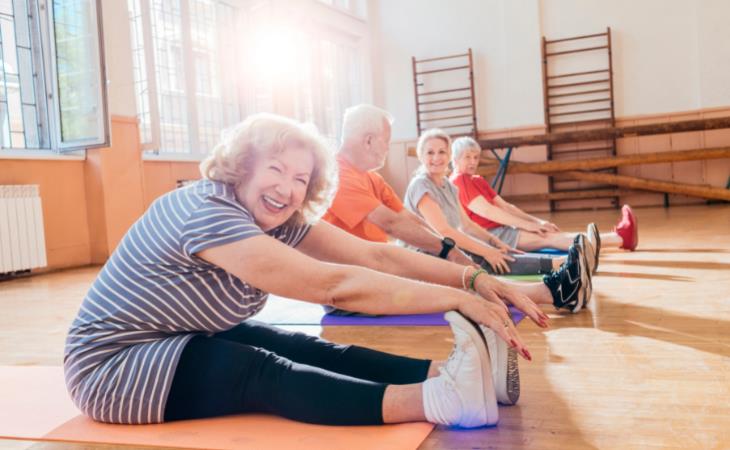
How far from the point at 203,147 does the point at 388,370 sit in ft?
18.3

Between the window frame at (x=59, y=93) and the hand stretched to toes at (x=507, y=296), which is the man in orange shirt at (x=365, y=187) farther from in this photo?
the window frame at (x=59, y=93)

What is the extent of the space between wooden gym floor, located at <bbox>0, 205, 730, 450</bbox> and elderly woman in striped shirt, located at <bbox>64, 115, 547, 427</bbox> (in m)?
0.12

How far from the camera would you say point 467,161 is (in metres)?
3.88

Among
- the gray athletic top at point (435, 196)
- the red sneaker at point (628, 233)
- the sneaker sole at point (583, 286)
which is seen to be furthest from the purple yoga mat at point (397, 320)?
the red sneaker at point (628, 233)

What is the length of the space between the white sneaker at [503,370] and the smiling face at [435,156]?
1.88 m

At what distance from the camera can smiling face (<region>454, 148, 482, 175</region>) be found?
3859 millimetres

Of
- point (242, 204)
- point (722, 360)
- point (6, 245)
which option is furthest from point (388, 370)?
point (6, 245)

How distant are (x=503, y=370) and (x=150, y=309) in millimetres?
790

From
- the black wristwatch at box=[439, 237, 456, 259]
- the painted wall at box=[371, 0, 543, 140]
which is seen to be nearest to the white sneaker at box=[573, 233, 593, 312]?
the black wristwatch at box=[439, 237, 456, 259]

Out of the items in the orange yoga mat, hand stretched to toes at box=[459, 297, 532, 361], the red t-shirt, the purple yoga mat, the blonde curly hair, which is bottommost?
the purple yoga mat

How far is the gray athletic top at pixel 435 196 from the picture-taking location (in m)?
3.27

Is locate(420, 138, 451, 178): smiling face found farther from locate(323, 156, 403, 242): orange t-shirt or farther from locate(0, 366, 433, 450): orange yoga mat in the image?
locate(0, 366, 433, 450): orange yoga mat

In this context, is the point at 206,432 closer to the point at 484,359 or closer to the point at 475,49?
the point at 484,359

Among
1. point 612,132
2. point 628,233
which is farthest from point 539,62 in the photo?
point 628,233
